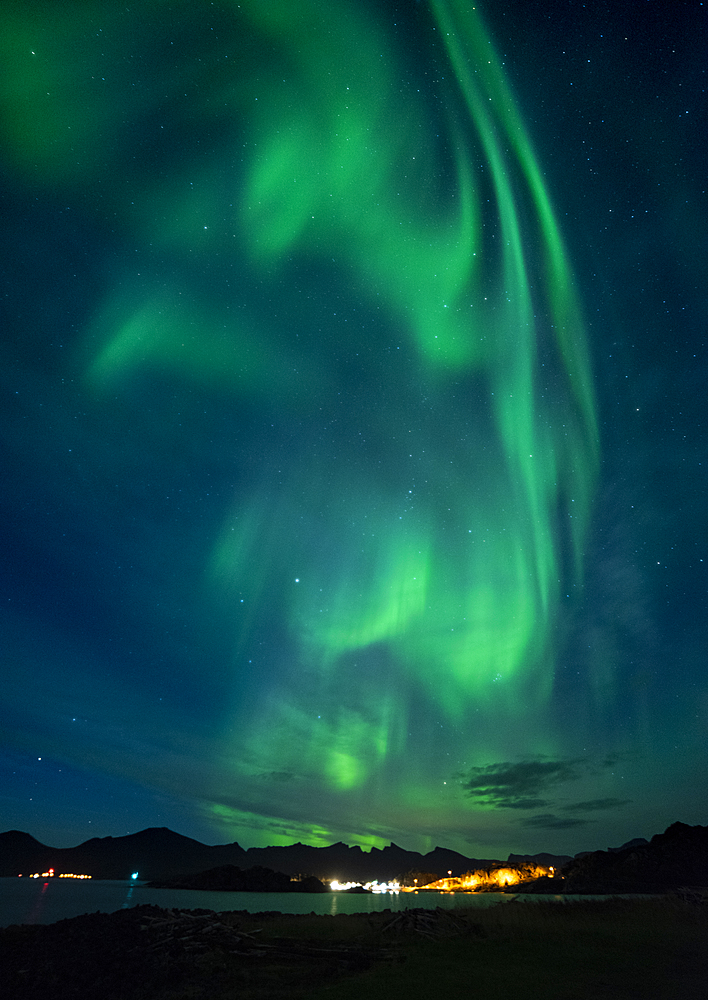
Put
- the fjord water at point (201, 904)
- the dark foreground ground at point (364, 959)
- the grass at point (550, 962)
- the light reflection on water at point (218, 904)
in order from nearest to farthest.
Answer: the grass at point (550, 962), the dark foreground ground at point (364, 959), the light reflection on water at point (218, 904), the fjord water at point (201, 904)

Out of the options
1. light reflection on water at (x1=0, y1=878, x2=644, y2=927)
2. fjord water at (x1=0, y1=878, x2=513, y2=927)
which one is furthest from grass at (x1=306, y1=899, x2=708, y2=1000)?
fjord water at (x1=0, y1=878, x2=513, y2=927)

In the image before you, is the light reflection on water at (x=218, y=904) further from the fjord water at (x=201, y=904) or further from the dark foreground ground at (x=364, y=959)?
the dark foreground ground at (x=364, y=959)

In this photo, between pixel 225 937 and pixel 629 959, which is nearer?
pixel 629 959

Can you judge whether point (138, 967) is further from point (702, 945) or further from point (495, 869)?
point (495, 869)

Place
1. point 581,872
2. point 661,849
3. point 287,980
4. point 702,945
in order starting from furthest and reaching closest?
1. point 661,849
2. point 581,872
3. point 702,945
4. point 287,980

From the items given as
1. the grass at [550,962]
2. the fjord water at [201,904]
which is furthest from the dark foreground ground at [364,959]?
the fjord water at [201,904]

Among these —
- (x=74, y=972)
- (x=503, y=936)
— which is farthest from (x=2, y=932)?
(x=503, y=936)

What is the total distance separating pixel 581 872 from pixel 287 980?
172442mm

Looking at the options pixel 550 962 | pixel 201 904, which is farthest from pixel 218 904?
pixel 550 962

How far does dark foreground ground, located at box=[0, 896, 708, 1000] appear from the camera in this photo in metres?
15.6

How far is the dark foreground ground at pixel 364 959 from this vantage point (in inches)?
615

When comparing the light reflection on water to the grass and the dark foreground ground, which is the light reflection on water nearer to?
the grass

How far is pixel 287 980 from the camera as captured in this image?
57.4 feet

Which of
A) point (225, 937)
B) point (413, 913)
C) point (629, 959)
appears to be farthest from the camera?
point (413, 913)
